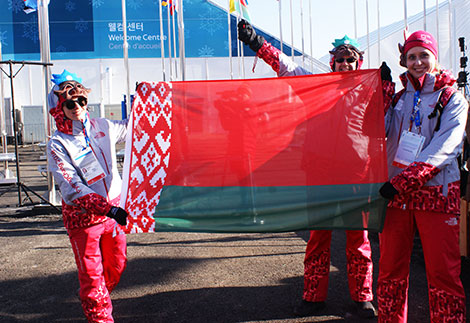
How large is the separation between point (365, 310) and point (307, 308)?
0.44 m

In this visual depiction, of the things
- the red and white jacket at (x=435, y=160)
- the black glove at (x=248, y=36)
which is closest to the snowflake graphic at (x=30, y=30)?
the black glove at (x=248, y=36)

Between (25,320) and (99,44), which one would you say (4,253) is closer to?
(25,320)

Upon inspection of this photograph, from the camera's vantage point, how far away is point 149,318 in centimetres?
393

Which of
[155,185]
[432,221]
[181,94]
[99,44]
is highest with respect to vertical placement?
[99,44]

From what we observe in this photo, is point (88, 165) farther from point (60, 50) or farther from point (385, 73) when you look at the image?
point (60, 50)

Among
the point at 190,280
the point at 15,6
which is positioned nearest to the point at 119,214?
the point at 190,280

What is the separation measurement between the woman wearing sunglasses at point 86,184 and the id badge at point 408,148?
1774 millimetres

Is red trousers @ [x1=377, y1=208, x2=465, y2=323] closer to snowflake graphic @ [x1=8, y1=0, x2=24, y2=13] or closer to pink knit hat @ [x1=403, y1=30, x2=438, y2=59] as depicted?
pink knit hat @ [x1=403, y1=30, x2=438, y2=59]

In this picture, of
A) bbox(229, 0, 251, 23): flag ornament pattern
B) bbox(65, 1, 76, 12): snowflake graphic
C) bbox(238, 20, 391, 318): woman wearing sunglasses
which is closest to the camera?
bbox(238, 20, 391, 318): woman wearing sunglasses

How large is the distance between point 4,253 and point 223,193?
13.5ft

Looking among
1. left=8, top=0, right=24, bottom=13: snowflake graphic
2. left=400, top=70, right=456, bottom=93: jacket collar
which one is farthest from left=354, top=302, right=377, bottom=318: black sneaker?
left=8, top=0, right=24, bottom=13: snowflake graphic

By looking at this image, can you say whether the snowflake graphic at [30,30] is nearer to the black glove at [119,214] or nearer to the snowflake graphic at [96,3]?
the snowflake graphic at [96,3]

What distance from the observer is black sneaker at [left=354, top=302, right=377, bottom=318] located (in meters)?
3.72

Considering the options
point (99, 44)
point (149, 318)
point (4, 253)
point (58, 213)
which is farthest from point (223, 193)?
point (99, 44)
